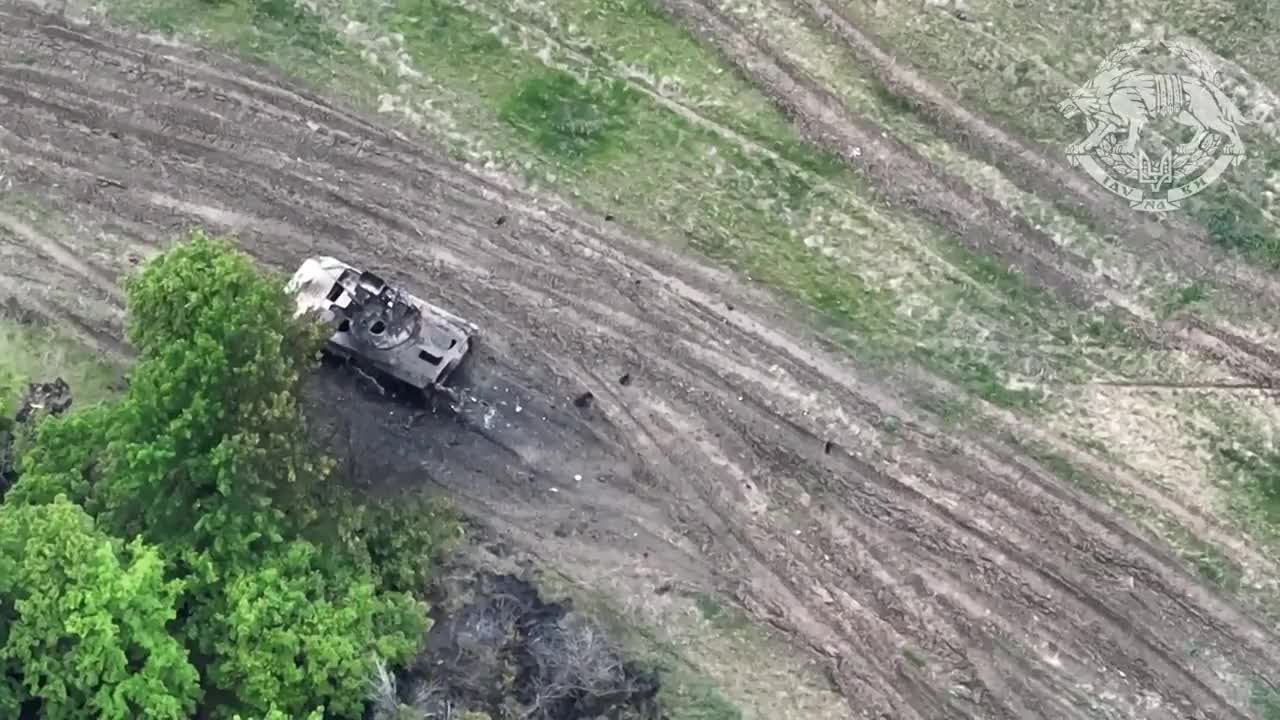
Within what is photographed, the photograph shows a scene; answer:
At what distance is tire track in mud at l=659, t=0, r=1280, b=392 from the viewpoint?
23328 millimetres

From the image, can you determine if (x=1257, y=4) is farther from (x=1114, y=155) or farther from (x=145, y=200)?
(x=145, y=200)

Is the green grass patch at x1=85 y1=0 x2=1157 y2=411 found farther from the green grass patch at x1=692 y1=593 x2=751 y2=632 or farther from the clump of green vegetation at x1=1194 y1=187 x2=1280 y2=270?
the green grass patch at x1=692 y1=593 x2=751 y2=632

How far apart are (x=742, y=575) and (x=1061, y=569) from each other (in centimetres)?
550

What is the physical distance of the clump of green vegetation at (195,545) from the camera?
54.3 feet

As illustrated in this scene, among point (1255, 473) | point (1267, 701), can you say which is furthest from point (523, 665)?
point (1255, 473)

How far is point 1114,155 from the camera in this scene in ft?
80.9

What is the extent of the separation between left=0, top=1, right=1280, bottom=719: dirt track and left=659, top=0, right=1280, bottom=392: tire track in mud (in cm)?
359

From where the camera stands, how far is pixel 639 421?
74.5 feet

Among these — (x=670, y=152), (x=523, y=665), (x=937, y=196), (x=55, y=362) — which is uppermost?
(x=937, y=196)

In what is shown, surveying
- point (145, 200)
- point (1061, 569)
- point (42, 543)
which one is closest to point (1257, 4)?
point (1061, 569)

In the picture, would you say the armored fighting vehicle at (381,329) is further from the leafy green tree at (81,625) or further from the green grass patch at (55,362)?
the leafy green tree at (81,625)

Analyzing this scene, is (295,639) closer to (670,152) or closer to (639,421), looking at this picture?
(639,421)

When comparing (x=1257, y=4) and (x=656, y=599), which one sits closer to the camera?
(x=656, y=599)

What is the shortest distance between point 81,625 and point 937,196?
54.3 ft
